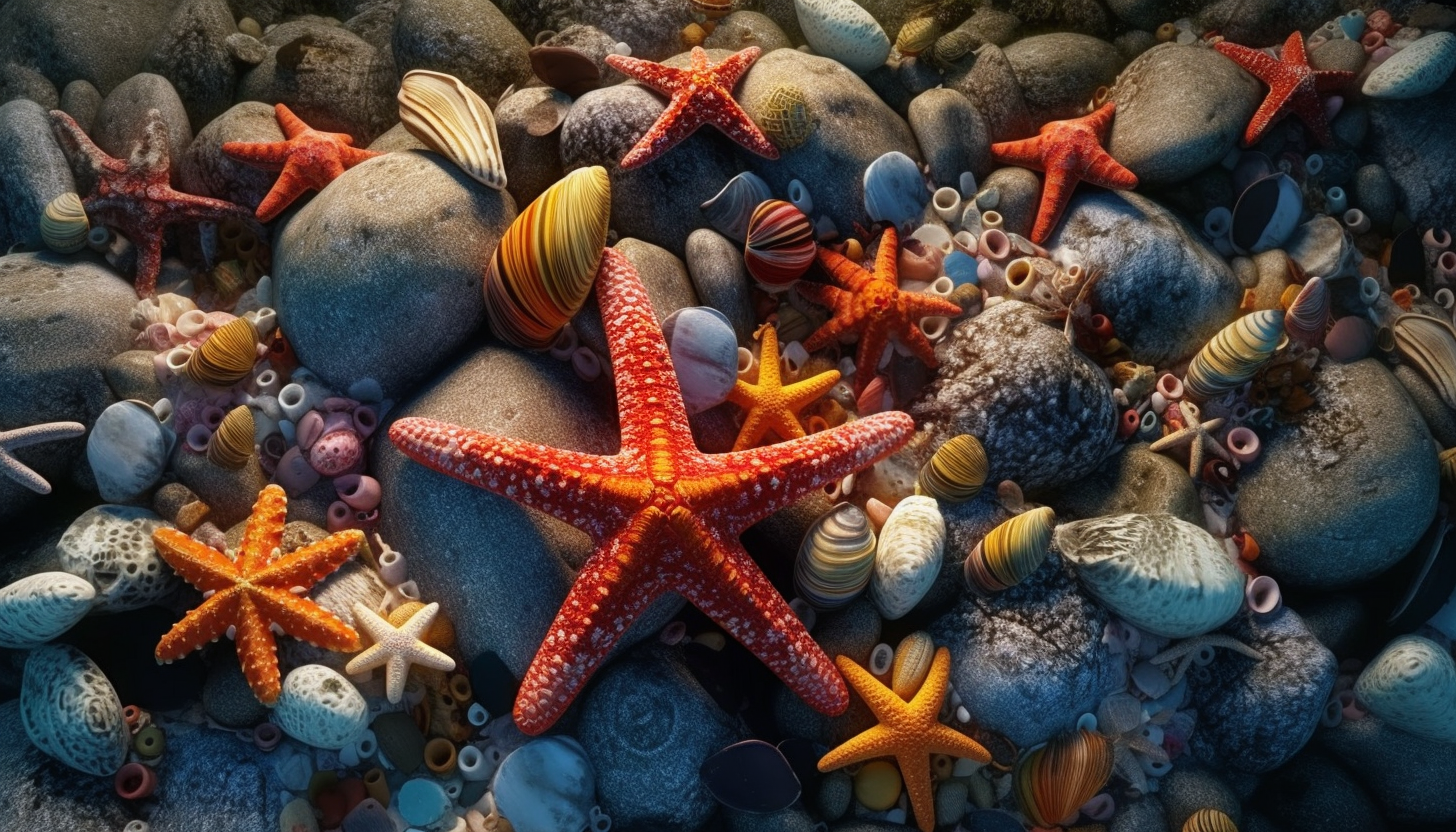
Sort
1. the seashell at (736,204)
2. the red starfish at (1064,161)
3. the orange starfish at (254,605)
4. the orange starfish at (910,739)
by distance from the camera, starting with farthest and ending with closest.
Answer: the red starfish at (1064,161), the seashell at (736,204), the orange starfish at (910,739), the orange starfish at (254,605)

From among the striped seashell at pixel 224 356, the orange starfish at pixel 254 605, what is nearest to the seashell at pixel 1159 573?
the orange starfish at pixel 254 605

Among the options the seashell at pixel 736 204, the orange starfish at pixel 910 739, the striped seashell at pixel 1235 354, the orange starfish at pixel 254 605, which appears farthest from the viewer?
the seashell at pixel 736 204

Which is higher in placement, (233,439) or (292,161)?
(292,161)

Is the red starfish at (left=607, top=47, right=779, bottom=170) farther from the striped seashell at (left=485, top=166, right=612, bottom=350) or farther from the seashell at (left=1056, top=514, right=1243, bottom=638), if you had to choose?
the seashell at (left=1056, top=514, right=1243, bottom=638)

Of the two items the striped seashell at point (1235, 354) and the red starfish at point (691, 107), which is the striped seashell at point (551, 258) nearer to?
the red starfish at point (691, 107)

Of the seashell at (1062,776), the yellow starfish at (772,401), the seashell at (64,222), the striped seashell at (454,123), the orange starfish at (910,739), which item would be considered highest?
the striped seashell at (454,123)

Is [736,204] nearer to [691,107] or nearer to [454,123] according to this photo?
[691,107]

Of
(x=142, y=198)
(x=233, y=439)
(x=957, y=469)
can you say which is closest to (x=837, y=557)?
(x=957, y=469)
